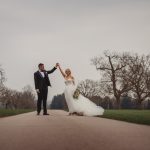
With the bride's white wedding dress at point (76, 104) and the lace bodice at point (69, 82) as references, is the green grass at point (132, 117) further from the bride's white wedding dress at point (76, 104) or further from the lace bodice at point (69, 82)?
the lace bodice at point (69, 82)

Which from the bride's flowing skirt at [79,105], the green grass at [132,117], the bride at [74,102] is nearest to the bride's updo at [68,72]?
the bride at [74,102]

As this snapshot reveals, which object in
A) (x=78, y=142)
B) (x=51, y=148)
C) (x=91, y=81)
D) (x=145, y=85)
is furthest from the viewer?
(x=91, y=81)

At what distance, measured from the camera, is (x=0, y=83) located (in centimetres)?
6125

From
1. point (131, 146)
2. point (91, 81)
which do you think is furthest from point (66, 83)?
point (91, 81)

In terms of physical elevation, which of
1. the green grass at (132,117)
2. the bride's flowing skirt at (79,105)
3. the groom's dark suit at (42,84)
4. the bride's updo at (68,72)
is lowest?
the green grass at (132,117)

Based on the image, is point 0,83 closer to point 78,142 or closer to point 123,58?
point 123,58

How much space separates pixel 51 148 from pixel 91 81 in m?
98.6

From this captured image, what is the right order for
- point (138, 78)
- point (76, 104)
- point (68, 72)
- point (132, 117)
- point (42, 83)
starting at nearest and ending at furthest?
point (132, 117), point (42, 83), point (76, 104), point (68, 72), point (138, 78)

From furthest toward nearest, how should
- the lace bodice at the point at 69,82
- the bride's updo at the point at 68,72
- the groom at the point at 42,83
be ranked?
the lace bodice at the point at 69,82, the bride's updo at the point at 68,72, the groom at the point at 42,83

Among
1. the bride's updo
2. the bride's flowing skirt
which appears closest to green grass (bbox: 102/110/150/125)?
the bride's flowing skirt

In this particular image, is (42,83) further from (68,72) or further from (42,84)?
(68,72)

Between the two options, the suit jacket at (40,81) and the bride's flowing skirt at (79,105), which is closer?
the suit jacket at (40,81)

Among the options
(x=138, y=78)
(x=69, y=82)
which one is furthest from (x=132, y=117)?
(x=138, y=78)

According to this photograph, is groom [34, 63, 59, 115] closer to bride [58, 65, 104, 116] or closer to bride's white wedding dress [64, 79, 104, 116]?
bride [58, 65, 104, 116]
